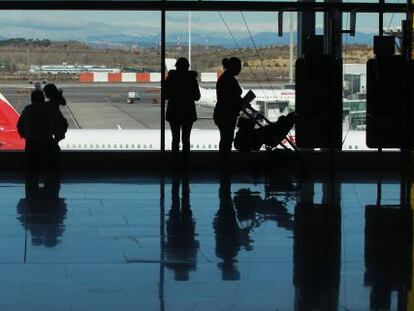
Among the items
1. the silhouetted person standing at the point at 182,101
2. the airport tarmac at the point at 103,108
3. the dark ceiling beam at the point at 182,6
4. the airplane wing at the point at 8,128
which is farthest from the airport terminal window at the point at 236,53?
the airplane wing at the point at 8,128

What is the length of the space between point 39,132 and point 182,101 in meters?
2.03

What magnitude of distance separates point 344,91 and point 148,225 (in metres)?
6.47

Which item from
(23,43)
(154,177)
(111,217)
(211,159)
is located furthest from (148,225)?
(23,43)

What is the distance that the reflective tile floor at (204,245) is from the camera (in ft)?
20.8

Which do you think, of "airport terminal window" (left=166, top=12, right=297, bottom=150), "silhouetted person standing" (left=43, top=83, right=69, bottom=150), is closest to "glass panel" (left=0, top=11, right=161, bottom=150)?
"airport terminal window" (left=166, top=12, right=297, bottom=150)

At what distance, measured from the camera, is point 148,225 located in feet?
30.7

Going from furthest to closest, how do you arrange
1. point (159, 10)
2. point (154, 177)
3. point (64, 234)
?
point (159, 10)
point (154, 177)
point (64, 234)

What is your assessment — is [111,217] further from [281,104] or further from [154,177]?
[281,104]

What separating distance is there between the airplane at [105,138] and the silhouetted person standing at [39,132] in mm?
1027

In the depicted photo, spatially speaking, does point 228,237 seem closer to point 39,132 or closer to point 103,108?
point 39,132

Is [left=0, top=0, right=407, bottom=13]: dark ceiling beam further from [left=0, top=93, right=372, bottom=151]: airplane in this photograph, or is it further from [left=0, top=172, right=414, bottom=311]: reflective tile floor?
[left=0, top=172, right=414, bottom=311]: reflective tile floor

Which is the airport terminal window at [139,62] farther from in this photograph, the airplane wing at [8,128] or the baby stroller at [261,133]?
the baby stroller at [261,133]

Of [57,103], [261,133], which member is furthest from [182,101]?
[57,103]

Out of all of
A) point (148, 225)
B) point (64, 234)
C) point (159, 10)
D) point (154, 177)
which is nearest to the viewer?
point (64, 234)
